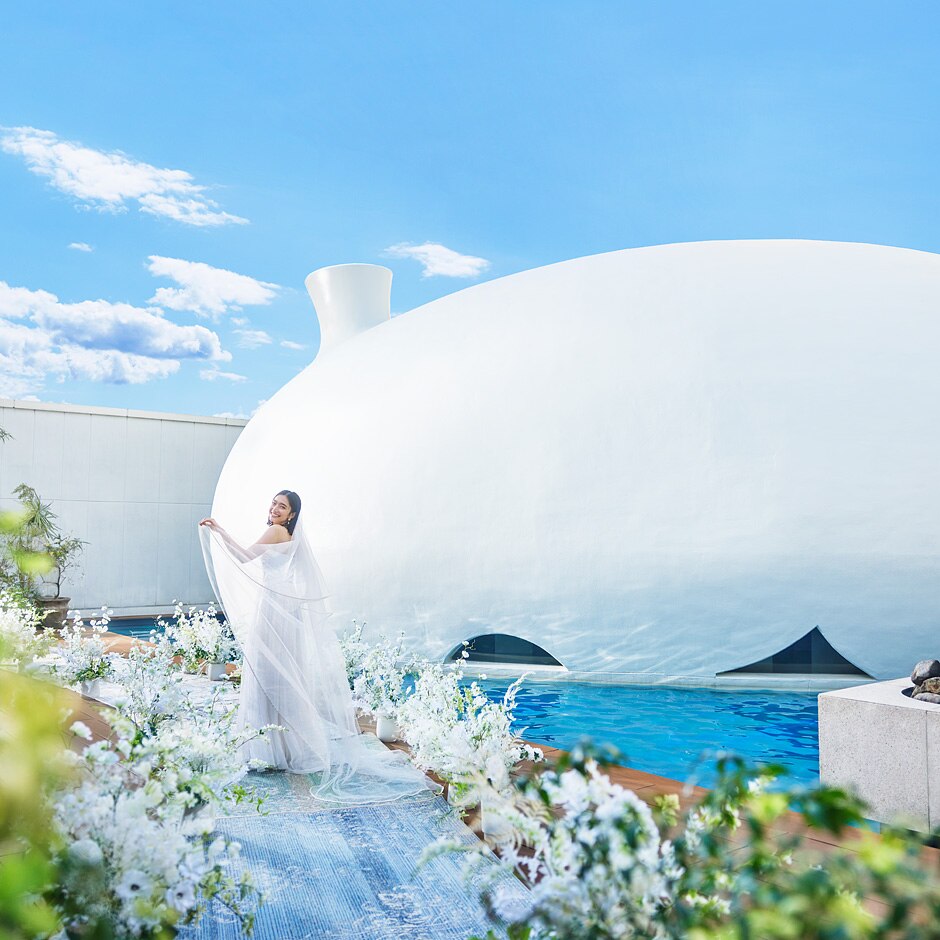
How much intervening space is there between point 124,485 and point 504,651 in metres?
9.03

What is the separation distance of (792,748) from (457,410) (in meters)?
4.52

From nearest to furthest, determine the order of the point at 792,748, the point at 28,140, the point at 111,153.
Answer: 1. the point at 792,748
2. the point at 28,140
3. the point at 111,153

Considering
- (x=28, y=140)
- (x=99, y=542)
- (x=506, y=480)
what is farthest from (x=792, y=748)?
(x=28, y=140)

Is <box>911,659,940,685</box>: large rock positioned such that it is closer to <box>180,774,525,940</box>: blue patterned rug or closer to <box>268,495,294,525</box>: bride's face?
<box>180,774,525,940</box>: blue patterned rug

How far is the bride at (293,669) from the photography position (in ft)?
16.5

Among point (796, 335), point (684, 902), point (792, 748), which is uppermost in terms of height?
point (796, 335)

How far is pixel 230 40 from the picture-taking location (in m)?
16.4

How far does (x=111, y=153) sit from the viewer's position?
25906mm

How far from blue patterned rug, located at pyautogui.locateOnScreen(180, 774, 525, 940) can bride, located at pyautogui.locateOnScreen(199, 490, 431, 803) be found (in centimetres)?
65

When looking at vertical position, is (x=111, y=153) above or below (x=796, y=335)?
above

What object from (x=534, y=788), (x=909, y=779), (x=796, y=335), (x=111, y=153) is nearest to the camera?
(x=534, y=788)

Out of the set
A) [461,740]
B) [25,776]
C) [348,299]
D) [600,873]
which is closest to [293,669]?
[461,740]

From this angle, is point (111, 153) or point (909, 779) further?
point (111, 153)

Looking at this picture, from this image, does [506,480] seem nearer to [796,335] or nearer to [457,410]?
[457,410]
